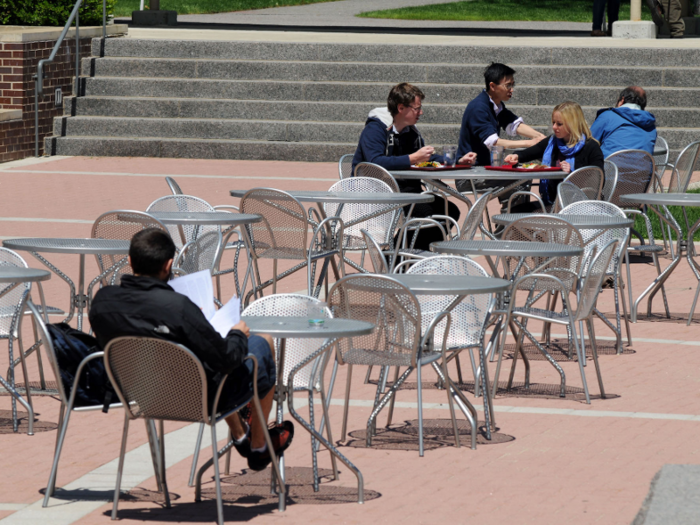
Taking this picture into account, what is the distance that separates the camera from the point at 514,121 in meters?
11.0

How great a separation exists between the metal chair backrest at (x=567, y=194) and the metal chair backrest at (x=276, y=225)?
1.87m

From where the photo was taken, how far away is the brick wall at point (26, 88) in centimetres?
1794

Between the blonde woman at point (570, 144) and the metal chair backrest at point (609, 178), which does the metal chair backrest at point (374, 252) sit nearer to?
the blonde woman at point (570, 144)

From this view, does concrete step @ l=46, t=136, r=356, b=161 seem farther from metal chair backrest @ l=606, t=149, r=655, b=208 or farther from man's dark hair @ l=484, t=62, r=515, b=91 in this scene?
man's dark hair @ l=484, t=62, r=515, b=91

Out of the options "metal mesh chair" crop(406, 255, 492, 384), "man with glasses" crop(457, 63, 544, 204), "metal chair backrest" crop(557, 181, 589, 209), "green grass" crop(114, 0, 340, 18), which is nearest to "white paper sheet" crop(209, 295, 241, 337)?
"metal mesh chair" crop(406, 255, 492, 384)

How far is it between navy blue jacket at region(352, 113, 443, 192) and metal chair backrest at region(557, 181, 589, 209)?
→ 1112 mm

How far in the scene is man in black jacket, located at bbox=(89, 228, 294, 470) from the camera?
15.1ft

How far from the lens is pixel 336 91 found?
19.2 m

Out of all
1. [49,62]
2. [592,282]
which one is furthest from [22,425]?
[49,62]

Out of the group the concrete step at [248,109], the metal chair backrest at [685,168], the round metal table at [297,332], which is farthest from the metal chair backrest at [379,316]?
the concrete step at [248,109]

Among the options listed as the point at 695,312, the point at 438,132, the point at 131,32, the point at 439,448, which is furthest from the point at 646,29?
the point at 439,448

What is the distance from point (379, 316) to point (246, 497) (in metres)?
1.06

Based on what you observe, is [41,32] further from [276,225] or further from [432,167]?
[276,225]

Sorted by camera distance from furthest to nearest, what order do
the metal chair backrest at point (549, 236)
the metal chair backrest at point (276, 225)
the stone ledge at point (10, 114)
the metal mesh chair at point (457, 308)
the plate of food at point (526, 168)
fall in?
1. the stone ledge at point (10, 114)
2. the plate of food at point (526, 168)
3. the metal chair backrest at point (276, 225)
4. the metal chair backrest at point (549, 236)
5. the metal mesh chair at point (457, 308)
